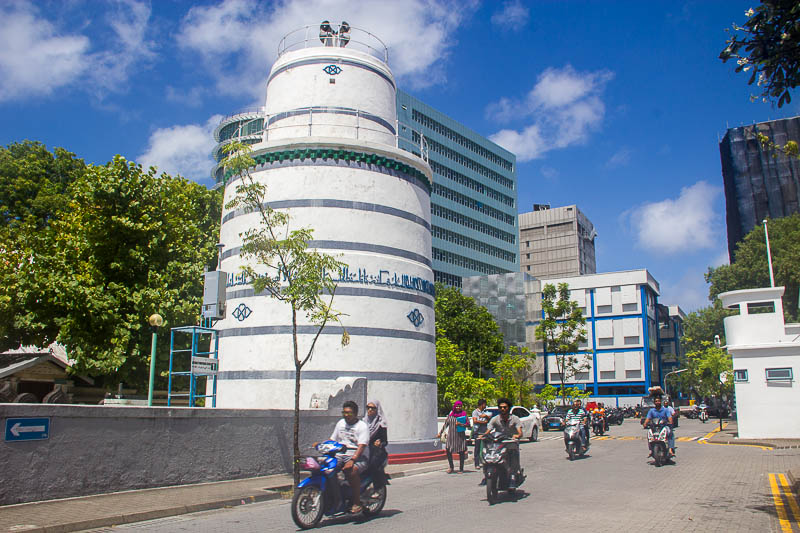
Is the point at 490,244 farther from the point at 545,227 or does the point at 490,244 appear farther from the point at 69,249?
the point at 69,249

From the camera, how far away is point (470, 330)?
160 ft

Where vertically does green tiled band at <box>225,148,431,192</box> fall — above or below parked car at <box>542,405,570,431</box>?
above

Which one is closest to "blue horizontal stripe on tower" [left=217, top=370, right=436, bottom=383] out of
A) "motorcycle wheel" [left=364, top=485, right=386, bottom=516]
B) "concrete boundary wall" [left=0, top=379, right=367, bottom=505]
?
"concrete boundary wall" [left=0, top=379, right=367, bottom=505]

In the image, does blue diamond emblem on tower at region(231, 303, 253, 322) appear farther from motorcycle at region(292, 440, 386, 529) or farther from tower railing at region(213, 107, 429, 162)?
motorcycle at region(292, 440, 386, 529)

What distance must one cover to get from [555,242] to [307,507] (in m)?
109

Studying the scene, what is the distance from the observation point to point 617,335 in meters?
73.1

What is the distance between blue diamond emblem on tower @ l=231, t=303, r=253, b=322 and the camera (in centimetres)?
1922

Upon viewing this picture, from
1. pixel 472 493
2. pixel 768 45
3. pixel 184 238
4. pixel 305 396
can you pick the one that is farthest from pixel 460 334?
pixel 768 45

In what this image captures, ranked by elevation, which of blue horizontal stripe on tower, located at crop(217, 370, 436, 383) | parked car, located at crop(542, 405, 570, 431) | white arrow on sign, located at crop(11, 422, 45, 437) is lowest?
parked car, located at crop(542, 405, 570, 431)

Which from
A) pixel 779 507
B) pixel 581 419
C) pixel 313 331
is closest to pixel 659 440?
pixel 581 419

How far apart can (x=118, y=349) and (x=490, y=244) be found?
237 feet

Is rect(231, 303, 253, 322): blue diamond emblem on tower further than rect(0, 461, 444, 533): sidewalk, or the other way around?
rect(231, 303, 253, 322): blue diamond emblem on tower

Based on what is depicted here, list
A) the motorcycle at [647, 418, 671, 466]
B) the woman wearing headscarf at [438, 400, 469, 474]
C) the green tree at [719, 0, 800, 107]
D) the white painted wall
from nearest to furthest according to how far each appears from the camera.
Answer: the green tree at [719, 0, 800, 107], the woman wearing headscarf at [438, 400, 469, 474], the motorcycle at [647, 418, 671, 466], the white painted wall

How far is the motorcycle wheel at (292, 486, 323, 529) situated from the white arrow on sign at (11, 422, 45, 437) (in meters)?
5.08
